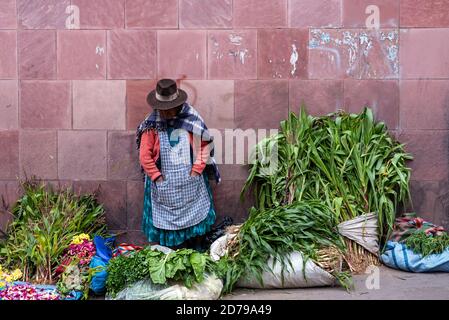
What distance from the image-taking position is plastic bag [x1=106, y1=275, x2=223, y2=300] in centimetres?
489

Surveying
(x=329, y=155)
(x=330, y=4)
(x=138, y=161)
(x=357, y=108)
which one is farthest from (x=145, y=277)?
(x=330, y=4)

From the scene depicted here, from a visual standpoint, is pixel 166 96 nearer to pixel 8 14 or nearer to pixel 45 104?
→ pixel 45 104

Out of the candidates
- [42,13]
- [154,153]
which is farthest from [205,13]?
[42,13]

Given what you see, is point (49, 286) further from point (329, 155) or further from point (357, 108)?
point (357, 108)

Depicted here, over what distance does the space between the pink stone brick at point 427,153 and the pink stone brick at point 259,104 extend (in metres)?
1.23

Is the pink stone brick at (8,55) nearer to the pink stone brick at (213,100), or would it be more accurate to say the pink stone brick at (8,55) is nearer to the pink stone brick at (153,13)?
the pink stone brick at (153,13)

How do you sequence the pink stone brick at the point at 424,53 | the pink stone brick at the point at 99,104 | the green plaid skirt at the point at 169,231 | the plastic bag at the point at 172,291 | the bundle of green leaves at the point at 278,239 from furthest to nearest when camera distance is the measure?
1. the pink stone brick at the point at 99,104
2. the pink stone brick at the point at 424,53
3. the green plaid skirt at the point at 169,231
4. the bundle of green leaves at the point at 278,239
5. the plastic bag at the point at 172,291

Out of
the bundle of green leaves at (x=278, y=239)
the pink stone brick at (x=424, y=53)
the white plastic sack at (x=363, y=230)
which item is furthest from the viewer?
the pink stone brick at (x=424, y=53)

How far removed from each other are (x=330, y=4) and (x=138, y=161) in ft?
8.04

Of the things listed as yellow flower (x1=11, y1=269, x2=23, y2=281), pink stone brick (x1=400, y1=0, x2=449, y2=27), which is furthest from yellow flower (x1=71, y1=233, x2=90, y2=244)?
pink stone brick (x1=400, y1=0, x2=449, y2=27)

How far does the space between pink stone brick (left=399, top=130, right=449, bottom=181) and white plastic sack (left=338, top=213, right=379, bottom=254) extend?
0.81m

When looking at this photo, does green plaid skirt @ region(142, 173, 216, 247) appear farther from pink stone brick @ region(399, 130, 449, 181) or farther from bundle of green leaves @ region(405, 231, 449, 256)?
pink stone brick @ region(399, 130, 449, 181)

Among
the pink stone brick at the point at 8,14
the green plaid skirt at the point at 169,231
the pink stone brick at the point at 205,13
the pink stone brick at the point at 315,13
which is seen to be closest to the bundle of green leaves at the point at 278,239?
the green plaid skirt at the point at 169,231

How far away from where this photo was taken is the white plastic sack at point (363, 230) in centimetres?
564
